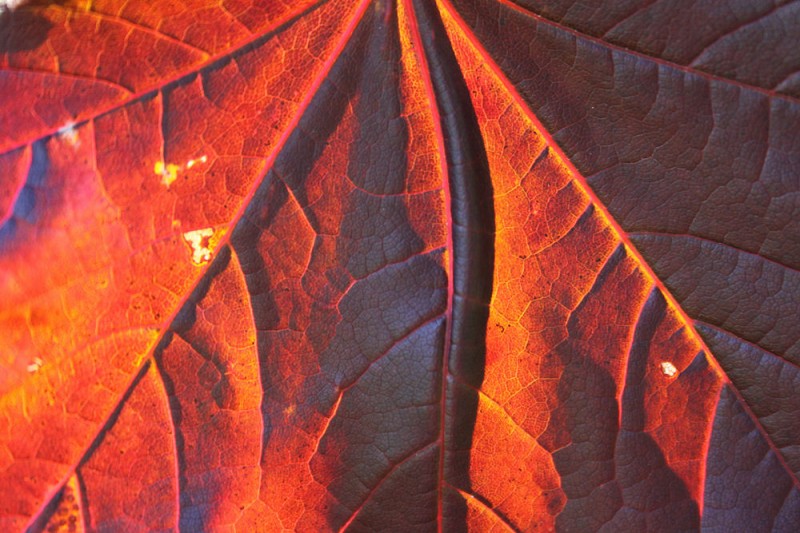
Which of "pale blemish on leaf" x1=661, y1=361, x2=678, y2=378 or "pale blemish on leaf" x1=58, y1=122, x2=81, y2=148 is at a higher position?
"pale blemish on leaf" x1=58, y1=122, x2=81, y2=148

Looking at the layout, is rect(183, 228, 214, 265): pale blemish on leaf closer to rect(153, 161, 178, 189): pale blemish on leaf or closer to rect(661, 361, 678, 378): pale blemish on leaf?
rect(153, 161, 178, 189): pale blemish on leaf

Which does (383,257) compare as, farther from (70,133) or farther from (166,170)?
(70,133)

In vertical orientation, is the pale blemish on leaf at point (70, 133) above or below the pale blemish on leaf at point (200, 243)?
above

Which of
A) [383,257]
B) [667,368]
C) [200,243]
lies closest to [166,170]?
[200,243]

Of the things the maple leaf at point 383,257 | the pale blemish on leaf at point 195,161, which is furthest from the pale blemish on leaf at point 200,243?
the pale blemish on leaf at point 195,161

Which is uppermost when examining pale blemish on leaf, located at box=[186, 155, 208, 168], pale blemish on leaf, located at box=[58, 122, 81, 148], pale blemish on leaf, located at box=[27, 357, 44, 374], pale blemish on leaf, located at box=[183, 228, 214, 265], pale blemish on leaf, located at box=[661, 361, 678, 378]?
pale blemish on leaf, located at box=[58, 122, 81, 148]

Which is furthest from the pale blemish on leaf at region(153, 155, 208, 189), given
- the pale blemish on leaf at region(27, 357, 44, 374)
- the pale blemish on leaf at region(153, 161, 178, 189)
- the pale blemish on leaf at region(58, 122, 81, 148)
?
the pale blemish on leaf at region(27, 357, 44, 374)

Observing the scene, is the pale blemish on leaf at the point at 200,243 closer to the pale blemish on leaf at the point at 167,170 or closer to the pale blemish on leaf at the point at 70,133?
the pale blemish on leaf at the point at 167,170

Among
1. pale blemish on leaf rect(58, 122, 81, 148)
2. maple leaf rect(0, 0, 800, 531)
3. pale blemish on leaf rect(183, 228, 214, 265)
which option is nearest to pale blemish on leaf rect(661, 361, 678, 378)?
maple leaf rect(0, 0, 800, 531)
